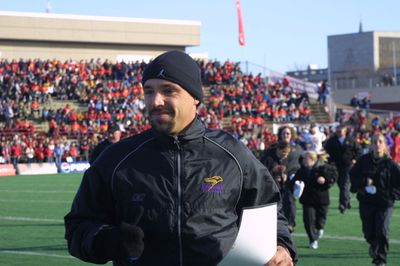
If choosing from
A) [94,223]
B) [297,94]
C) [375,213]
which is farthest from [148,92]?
[297,94]

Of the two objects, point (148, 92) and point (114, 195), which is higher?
point (148, 92)

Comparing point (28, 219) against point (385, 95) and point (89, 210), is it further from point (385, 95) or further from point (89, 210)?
point (385, 95)

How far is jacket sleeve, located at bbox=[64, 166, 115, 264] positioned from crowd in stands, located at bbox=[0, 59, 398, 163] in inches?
1277

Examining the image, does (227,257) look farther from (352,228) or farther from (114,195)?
(352,228)

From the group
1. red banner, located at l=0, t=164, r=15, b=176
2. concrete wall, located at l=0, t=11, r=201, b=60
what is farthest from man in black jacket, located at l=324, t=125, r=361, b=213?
concrete wall, located at l=0, t=11, r=201, b=60

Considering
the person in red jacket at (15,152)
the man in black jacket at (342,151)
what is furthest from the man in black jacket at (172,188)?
the person in red jacket at (15,152)

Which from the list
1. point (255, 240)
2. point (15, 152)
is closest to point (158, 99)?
point (255, 240)

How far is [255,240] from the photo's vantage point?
12.0ft

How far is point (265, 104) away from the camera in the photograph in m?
50.6

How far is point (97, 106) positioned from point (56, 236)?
104 feet

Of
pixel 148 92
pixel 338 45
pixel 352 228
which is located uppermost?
pixel 338 45

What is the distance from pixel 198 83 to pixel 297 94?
5000 cm

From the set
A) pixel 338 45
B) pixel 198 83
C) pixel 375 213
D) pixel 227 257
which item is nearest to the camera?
pixel 227 257

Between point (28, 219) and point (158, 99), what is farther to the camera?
point (28, 219)
